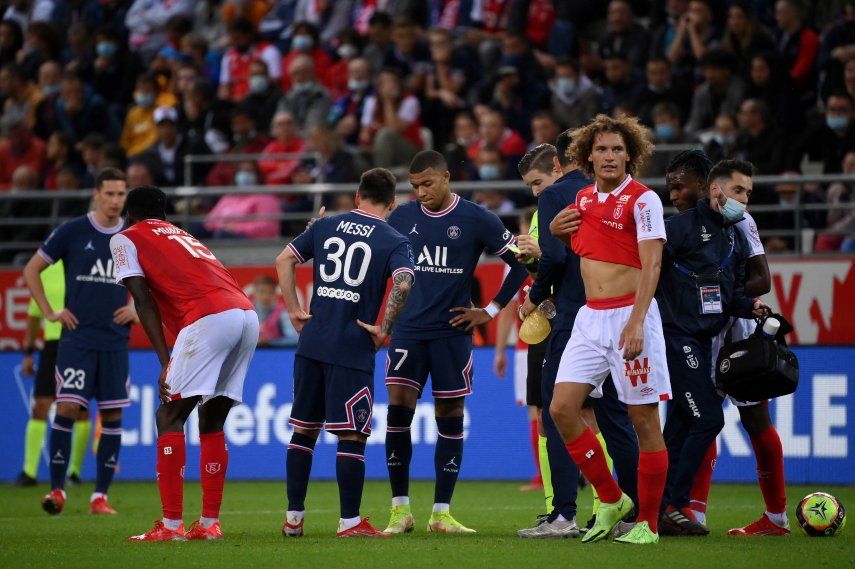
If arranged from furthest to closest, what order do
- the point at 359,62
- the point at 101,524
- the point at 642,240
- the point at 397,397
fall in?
the point at 359,62
the point at 101,524
the point at 397,397
the point at 642,240

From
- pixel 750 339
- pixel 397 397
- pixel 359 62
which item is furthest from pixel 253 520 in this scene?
pixel 359 62

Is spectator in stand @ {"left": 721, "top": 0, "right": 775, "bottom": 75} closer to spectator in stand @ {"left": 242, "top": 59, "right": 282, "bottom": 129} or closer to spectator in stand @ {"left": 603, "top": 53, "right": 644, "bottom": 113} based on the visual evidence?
spectator in stand @ {"left": 603, "top": 53, "right": 644, "bottom": 113}

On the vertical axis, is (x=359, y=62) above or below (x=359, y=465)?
above

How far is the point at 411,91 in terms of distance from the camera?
1880 cm

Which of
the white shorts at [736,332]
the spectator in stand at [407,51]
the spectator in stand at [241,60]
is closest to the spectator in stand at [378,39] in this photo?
the spectator in stand at [407,51]

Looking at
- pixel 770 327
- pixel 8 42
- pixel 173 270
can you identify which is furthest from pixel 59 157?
pixel 770 327

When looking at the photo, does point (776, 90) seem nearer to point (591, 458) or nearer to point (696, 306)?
point (696, 306)

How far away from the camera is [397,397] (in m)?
9.20

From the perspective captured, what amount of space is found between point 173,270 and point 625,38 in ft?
37.5

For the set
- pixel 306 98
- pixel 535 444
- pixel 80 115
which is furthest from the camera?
pixel 80 115

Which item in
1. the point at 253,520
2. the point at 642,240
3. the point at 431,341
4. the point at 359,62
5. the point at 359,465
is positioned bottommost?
the point at 253,520

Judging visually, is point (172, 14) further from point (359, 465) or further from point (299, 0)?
point (359, 465)

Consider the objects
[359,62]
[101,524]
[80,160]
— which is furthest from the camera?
[80,160]

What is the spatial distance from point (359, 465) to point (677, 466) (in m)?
2.15
